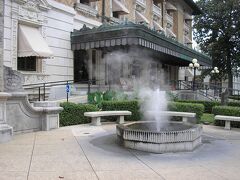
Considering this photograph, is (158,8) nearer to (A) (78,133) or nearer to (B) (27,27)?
(B) (27,27)

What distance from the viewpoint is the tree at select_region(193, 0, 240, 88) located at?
44188 mm

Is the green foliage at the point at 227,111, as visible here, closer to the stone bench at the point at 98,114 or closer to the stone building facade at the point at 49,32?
the stone bench at the point at 98,114

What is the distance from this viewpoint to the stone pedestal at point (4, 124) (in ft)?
29.8

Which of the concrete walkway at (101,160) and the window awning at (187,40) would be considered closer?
the concrete walkway at (101,160)

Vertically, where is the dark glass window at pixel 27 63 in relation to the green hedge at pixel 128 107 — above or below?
above

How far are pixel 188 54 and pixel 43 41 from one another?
14.0m

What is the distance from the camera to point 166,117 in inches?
594

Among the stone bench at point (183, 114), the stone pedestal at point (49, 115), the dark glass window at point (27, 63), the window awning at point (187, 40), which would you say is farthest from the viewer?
the window awning at point (187, 40)

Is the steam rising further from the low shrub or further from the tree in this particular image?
the tree

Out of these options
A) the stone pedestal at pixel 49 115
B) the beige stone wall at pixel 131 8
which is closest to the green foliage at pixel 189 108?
the stone pedestal at pixel 49 115

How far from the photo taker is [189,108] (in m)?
15.7

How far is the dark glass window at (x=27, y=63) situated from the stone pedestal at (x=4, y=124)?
7.65m

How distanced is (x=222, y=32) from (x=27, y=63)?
112ft

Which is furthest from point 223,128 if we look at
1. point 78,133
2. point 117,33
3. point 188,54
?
point 188,54
